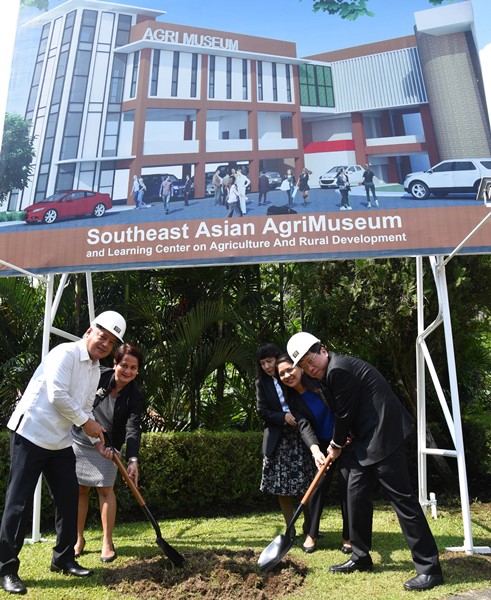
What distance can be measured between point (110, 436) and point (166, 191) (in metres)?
2.25

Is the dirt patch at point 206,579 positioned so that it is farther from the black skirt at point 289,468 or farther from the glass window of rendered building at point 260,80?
the glass window of rendered building at point 260,80

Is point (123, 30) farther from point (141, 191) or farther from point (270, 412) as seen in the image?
point (270, 412)

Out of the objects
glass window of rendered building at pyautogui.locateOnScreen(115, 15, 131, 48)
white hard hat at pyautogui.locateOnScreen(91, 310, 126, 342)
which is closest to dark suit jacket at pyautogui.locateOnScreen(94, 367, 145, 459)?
white hard hat at pyautogui.locateOnScreen(91, 310, 126, 342)

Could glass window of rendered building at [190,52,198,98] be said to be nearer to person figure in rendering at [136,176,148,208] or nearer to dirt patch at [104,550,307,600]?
person figure in rendering at [136,176,148,208]

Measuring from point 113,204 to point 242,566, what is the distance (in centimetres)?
326

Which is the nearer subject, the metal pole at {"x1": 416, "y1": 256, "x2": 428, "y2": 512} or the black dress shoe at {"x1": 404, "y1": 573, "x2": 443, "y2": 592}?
the black dress shoe at {"x1": 404, "y1": 573, "x2": 443, "y2": 592}

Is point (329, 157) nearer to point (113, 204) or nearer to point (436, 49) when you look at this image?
point (436, 49)

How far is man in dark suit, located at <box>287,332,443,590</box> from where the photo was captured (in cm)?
398

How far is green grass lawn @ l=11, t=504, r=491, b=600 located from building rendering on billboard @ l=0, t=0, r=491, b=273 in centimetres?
233

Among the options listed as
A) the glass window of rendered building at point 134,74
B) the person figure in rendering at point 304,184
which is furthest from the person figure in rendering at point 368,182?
the glass window of rendered building at point 134,74

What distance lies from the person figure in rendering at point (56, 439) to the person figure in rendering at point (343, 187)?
2283 millimetres

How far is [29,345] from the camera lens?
7215 mm

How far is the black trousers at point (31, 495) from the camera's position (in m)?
3.90

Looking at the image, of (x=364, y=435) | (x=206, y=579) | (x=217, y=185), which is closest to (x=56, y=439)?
(x=206, y=579)
